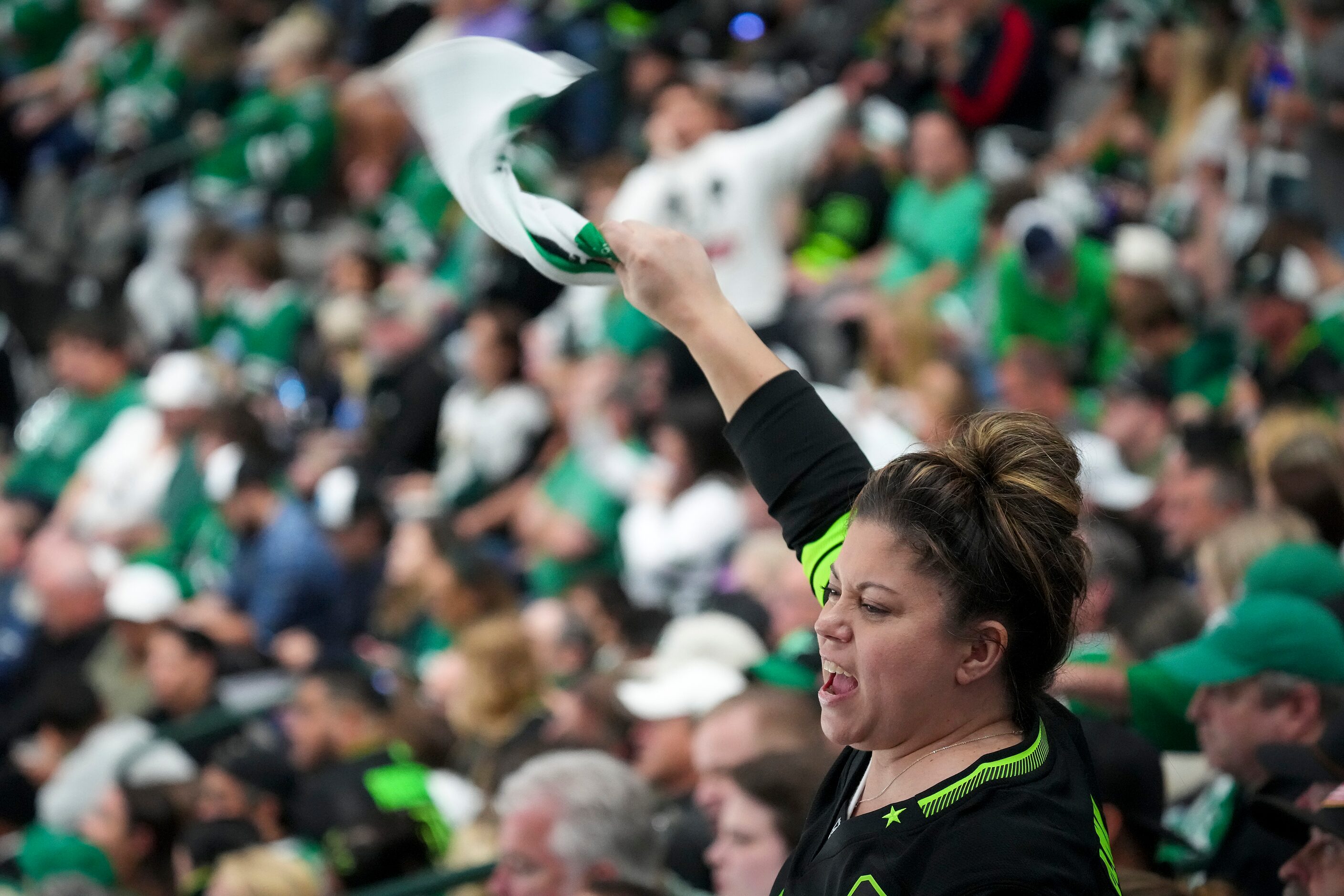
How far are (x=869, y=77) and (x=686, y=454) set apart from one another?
2.39 metres

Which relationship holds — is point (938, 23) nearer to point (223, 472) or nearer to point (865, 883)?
point (223, 472)

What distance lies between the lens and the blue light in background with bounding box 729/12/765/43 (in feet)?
28.2

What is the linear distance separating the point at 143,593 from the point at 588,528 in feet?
5.74

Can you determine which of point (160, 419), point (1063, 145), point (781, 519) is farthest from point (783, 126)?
point (781, 519)

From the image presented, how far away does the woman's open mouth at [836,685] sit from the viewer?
1369mm

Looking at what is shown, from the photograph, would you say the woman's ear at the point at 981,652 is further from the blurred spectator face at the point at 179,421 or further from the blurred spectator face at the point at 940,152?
the blurred spectator face at the point at 179,421

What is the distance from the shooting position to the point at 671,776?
359 cm

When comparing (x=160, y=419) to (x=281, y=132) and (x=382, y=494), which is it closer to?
(x=382, y=494)

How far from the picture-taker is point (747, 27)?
8.63 metres

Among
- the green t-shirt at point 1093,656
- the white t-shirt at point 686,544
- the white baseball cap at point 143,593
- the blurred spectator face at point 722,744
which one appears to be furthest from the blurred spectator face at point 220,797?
the green t-shirt at point 1093,656

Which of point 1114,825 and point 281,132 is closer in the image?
point 1114,825

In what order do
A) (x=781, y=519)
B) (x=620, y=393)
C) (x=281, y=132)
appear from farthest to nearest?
1. (x=281, y=132)
2. (x=620, y=393)
3. (x=781, y=519)

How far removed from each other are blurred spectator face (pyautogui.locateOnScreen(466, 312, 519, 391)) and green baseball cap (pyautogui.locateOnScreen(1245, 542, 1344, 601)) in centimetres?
411

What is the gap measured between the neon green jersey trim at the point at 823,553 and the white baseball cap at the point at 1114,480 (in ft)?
9.58
